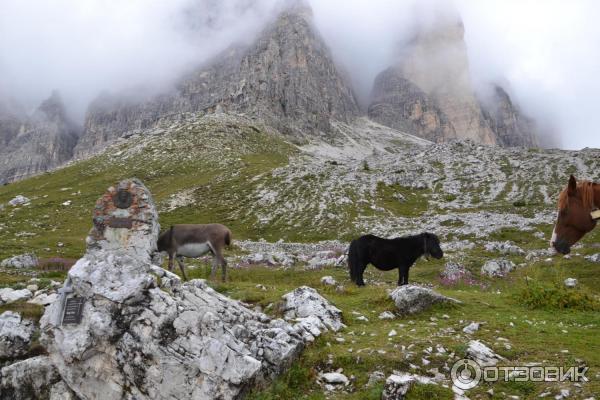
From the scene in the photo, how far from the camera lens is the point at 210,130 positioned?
13950 cm

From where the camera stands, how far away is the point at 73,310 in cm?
1055

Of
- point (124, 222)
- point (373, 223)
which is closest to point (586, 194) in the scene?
point (124, 222)

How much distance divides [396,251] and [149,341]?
12208mm

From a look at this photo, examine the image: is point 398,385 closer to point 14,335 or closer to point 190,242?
point 14,335

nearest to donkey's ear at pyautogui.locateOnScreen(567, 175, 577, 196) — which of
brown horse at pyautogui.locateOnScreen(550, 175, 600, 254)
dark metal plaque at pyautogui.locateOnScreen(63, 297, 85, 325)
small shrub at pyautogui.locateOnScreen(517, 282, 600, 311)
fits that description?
brown horse at pyautogui.locateOnScreen(550, 175, 600, 254)

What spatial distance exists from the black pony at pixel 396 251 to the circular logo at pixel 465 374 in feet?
31.8

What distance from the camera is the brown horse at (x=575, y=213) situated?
8.70 meters

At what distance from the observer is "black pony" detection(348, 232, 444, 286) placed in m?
19.1

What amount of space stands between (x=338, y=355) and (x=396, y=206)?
57.5 metres

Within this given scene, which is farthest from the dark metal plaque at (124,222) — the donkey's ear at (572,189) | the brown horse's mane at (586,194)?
the donkey's ear at (572,189)

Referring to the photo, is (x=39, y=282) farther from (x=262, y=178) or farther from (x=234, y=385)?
(x=262, y=178)

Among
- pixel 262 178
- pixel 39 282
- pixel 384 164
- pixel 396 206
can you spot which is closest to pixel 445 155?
pixel 384 164

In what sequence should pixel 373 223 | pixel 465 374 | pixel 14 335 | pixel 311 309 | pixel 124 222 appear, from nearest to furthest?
pixel 465 374
pixel 14 335
pixel 311 309
pixel 124 222
pixel 373 223

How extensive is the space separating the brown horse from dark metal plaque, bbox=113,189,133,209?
17.2 metres
